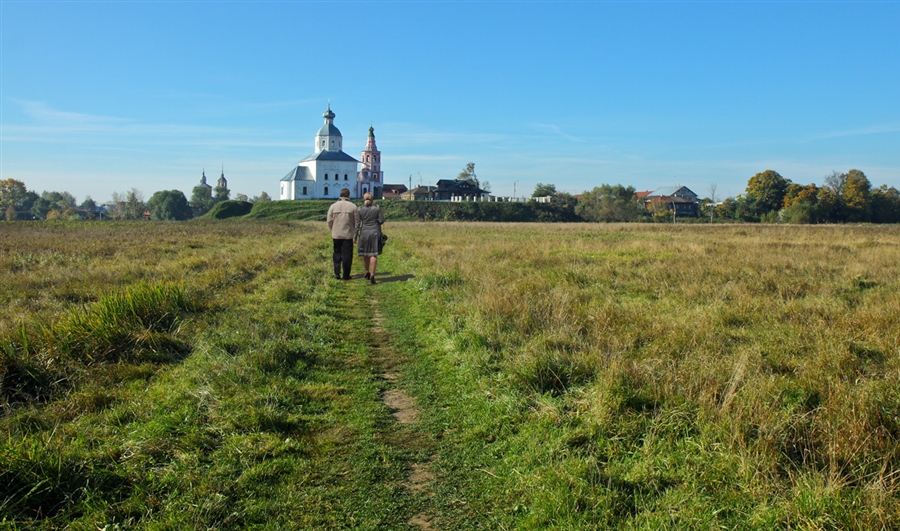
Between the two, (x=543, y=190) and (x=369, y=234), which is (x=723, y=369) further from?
(x=543, y=190)

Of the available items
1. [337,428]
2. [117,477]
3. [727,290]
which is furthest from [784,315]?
[117,477]

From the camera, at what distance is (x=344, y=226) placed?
12.5 meters

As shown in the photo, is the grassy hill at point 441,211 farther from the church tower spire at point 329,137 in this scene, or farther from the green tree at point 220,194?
the green tree at point 220,194

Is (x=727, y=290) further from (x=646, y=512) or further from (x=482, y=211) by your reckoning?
(x=482, y=211)

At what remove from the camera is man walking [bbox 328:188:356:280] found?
12461 mm

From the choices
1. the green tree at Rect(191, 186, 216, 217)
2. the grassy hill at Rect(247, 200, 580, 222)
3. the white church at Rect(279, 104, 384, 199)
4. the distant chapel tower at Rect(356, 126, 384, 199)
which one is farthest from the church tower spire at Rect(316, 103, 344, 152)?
the green tree at Rect(191, 186, 216, 217)

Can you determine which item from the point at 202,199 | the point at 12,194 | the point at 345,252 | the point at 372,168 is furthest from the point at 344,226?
the point at 202,199

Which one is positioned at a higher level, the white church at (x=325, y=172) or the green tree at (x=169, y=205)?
the white church at (x=325, y=172)

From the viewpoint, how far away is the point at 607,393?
14.3 ft

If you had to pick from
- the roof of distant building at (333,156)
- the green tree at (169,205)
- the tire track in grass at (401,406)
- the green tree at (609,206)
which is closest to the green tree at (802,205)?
the green tree at (609,206)

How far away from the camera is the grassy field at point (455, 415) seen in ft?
10.4

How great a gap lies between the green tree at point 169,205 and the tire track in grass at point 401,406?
128 m

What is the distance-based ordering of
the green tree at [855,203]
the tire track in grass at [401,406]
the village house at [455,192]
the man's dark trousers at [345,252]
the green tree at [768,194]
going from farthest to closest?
the village house at [455,192]
the green tree at [768,194]
the green tree at [855,203]
the man's dark trousers at [345,252]
the tire track in grass at [401,406]

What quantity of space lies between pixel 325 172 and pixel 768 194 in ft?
257
